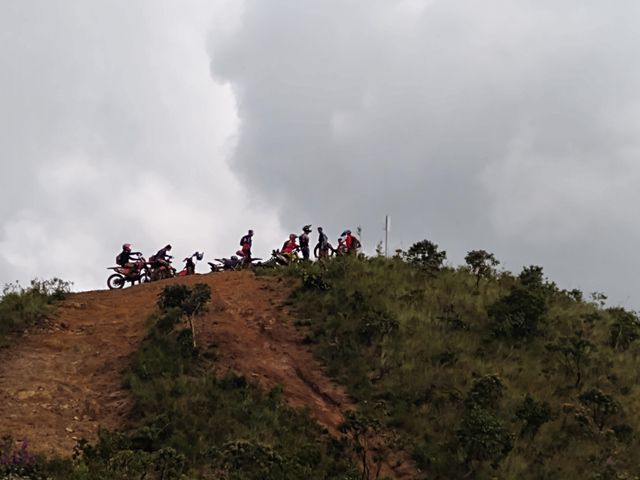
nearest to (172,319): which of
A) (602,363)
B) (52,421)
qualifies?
(52,421)

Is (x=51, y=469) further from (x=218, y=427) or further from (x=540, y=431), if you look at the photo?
(x=540, y=431)

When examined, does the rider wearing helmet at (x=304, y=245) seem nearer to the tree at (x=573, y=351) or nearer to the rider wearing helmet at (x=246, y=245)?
the rider wearing helmet at (x=246, y=245)

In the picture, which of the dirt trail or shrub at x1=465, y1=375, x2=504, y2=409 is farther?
shrub at x1=465, y1=375, x2=504, y2=409

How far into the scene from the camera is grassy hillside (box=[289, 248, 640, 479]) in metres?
14.5

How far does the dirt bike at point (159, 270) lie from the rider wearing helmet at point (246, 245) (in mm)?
2307

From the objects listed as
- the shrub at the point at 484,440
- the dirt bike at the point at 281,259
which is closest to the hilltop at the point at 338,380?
the shrub at the point at 484,440

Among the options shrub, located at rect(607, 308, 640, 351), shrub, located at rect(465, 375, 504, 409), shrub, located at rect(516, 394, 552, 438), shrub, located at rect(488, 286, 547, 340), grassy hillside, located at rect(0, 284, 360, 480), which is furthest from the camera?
shrub, located at rect(607, 308, 640, 351)

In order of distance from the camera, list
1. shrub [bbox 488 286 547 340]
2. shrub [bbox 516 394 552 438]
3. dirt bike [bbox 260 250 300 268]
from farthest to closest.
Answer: dirt bike [bbox 260 250 300 268] → shrub [bbox 488 286 547 340] → shrub [bbox 516 394 552 438]

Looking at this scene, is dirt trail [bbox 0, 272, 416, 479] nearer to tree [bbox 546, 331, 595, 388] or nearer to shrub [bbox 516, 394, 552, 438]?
shrub [bbox 516, 394, 552, 438]

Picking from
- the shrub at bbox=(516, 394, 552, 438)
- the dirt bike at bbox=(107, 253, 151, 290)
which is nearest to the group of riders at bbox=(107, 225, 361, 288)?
the dirt bike at bbox=(107, 253, 151, 290)

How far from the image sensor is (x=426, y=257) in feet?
77.4

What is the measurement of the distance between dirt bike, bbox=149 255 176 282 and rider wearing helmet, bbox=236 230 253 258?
231cm

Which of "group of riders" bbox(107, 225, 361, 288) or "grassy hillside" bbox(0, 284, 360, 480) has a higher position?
"group of riders" bbox(107, 225, 361, 288)

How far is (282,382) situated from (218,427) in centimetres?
273
